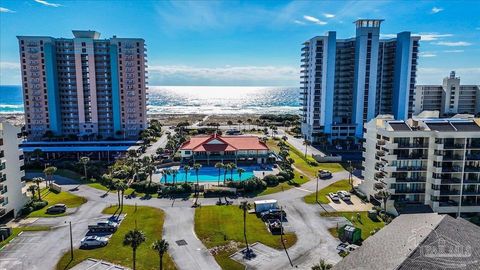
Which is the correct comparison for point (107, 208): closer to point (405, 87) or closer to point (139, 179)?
point (139, 179)

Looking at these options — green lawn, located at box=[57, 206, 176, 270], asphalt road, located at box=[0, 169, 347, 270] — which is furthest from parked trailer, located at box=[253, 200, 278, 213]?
green lawn, located at box=[57, 206, 176, 270]

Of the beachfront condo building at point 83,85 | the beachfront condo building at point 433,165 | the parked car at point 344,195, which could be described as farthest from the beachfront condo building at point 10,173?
the beachfront condo building at point 83,85

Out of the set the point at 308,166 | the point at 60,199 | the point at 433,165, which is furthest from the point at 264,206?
the point at 60,199

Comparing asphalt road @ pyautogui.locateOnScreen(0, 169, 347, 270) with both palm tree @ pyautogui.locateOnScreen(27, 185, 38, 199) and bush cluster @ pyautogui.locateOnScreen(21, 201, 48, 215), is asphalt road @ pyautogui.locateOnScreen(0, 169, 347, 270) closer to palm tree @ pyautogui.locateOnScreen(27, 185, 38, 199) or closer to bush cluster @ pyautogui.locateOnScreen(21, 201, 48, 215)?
bush cluster @ pyautogui.locateOnScreen(21, 201, 48, 215)

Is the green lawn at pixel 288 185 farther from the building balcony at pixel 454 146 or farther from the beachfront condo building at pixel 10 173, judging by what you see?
the beachfront condo building at pixel 10 173

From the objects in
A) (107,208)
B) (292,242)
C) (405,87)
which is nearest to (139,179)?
(107,208)

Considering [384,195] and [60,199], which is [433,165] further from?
[60,199]
